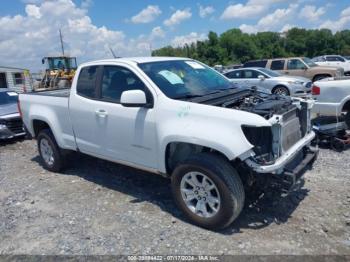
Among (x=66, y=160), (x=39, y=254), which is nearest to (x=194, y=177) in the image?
(x=39, y=254)

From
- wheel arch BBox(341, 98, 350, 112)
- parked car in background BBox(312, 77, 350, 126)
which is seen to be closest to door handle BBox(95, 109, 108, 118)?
parked car in background BBox(312, 77, 350, 126)

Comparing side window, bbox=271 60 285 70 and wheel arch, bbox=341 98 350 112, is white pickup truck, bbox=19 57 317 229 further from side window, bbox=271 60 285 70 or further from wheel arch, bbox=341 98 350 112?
side window, bbox=271 60 285 70

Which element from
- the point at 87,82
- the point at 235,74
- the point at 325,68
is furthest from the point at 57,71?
the point at 87,82

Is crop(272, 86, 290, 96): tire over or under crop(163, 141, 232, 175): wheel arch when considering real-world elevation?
under

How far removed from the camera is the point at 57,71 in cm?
2658

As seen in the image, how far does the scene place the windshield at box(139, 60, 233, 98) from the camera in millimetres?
4250

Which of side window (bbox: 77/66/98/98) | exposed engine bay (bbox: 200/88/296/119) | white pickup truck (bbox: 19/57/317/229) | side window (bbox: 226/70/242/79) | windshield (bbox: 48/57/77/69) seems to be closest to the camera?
white pickup truck (bbox: 19/57/317/229)

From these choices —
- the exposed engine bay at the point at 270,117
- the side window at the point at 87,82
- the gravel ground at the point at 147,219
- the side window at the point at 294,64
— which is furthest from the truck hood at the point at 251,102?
the side window at the point at 294,64

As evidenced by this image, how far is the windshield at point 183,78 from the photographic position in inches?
167

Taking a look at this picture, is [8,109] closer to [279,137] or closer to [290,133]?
[290,133]

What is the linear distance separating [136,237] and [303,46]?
7753cm

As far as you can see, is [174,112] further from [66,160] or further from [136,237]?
[66,160]

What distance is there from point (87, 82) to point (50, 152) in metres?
1.74

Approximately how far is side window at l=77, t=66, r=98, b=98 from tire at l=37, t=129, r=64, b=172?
1.26 m
